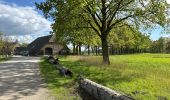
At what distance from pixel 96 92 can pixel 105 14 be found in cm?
2318

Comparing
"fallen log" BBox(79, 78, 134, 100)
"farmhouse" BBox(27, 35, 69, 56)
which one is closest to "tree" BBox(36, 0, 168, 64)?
"fallen log" BBox(79, 78, 134, 100)

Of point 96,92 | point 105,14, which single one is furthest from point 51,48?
point 96,92

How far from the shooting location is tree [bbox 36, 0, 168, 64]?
30927 millimetres

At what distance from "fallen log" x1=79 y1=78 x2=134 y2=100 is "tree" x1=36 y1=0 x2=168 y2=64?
1552cm

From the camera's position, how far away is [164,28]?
33.0m

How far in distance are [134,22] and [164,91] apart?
2005 cm

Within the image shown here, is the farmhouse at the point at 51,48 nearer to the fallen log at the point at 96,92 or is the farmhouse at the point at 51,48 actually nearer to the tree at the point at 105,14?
the tree at the point at 105,14

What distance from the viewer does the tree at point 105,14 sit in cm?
3093

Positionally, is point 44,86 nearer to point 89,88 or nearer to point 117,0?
point 89,88

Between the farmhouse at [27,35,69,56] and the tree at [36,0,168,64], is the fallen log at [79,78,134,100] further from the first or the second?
the farmhouse at [27,35,69,56]

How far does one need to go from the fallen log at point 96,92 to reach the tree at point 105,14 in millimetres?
15523

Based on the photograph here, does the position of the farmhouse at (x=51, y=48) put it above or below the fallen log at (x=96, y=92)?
above

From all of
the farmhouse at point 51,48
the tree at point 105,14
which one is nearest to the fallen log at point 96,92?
the tree at point 105,14

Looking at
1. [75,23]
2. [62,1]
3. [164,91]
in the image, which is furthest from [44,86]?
[75,23]
